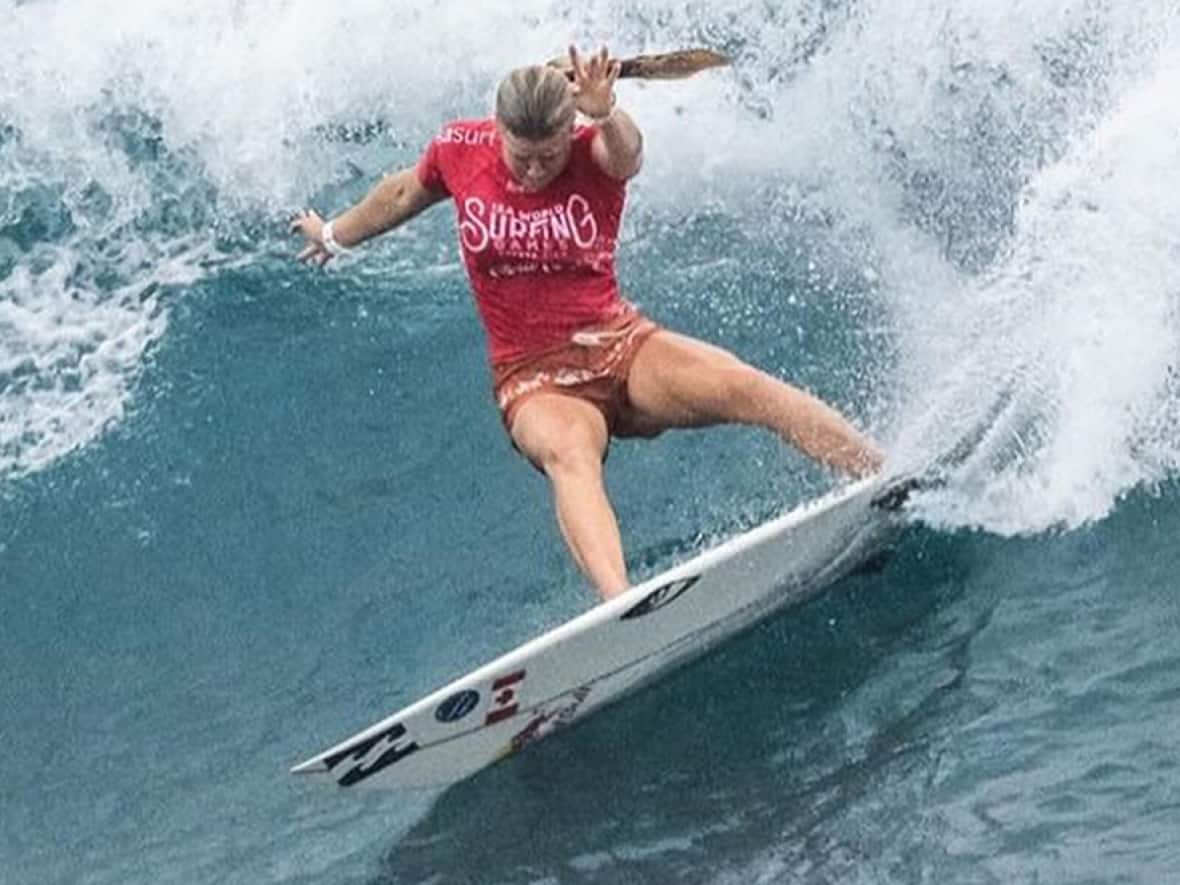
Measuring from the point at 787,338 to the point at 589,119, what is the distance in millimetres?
2249

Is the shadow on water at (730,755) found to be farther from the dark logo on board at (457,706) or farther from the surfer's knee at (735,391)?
the surfer's knee at (735,391)

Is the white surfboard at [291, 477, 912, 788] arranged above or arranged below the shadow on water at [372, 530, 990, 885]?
above

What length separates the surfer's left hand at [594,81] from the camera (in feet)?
25.5

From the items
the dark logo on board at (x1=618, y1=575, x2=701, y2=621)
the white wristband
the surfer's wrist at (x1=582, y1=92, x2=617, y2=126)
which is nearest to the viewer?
the dark logo on board at (x1=618, y1=575, x2=701, y2=621)

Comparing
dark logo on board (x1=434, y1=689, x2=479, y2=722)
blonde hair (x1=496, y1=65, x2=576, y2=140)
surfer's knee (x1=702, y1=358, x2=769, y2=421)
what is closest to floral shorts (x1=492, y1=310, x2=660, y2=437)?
surfer's knee (x1=702, y1=358, x2=769, y2=421)

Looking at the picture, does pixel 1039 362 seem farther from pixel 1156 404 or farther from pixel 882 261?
pixel 882 261

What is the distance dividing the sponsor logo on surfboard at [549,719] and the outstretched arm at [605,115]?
144 cm

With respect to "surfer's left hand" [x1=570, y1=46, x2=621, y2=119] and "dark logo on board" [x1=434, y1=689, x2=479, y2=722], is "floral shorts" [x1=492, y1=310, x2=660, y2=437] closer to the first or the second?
"surfer's left hand" [x1=570, y1=46, x2=621, y2=119]

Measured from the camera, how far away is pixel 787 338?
396 inches

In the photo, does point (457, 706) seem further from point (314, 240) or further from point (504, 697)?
point (314, 240)

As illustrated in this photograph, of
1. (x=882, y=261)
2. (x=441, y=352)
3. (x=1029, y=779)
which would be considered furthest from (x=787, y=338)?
(x=1029, y=779)

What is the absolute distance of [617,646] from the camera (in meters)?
7.86

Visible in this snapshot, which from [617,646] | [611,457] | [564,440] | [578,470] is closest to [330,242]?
[564,440]

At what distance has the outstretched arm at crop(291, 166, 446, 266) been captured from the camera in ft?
27.9
